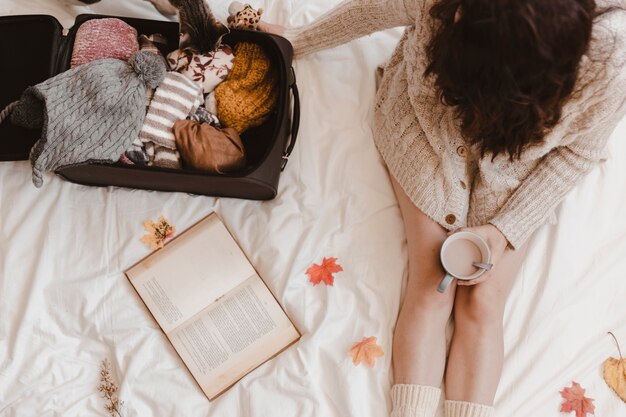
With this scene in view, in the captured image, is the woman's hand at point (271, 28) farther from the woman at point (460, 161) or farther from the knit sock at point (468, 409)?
the knit sock at point (468, 409)

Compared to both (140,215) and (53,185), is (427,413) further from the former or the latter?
(53,185)

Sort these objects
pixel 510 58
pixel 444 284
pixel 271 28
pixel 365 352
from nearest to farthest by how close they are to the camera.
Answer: pixel 510 58, pixel 444 284, pixel 365 352, pixel 271 28

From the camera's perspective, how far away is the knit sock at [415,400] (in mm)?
991

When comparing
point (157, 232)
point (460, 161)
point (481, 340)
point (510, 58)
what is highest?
point (510, 58)

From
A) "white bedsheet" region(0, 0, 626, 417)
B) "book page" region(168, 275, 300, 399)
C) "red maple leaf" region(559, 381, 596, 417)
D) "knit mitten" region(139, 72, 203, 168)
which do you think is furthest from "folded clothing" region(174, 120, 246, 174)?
"red maple leaf" region(559, 381, 596, 417)

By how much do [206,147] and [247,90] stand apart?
0.50 feet

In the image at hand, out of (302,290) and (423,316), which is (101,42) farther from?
(423,316)

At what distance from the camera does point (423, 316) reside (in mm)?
1029

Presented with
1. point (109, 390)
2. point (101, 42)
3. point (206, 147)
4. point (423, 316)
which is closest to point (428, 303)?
point (423, 316)

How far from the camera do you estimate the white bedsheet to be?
3.41 feet

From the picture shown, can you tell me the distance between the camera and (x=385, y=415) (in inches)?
41.0

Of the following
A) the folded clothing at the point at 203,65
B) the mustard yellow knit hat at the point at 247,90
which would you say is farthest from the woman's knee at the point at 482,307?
the folded clothing at the point at 203,65

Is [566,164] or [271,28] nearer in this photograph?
[566,164]

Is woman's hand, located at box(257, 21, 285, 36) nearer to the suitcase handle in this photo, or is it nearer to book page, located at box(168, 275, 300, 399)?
the suitcase handle
